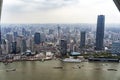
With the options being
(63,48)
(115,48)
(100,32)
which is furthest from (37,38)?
(115,48)

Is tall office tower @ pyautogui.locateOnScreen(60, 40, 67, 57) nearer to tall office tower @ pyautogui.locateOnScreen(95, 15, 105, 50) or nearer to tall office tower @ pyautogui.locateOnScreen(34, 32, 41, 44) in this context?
tall office tower @ pyautogui.locateOnScreen(34, 32, 41, 44)

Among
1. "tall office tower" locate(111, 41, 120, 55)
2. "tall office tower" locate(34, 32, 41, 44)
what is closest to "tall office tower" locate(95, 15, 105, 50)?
"tall office tower" locate(111, 41, 120, 55)

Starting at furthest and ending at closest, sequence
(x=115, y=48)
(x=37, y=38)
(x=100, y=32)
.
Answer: (x=37, y=38), (x=100, y=32), (x=115, y=48)

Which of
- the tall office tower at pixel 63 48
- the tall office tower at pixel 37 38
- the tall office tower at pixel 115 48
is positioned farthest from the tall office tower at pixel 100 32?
the tall office tower at pixel 37 38

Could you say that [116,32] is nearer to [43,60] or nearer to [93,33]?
[93,33]

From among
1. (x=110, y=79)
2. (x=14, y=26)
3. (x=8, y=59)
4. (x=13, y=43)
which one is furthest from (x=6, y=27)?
(x=110, y=79)

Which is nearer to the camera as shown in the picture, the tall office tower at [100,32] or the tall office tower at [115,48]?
the tall office tower at [115,48]

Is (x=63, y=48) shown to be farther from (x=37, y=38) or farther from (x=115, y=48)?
(x=115, y=48)

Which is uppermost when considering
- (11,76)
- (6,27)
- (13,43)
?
(6,27)

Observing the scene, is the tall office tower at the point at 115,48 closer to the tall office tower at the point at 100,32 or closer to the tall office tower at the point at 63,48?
the tall office tower at the point at 100,32

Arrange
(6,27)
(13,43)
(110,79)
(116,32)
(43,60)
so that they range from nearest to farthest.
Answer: (110,79)
(43,60)
(13,43)
(6,27)
(116,32)

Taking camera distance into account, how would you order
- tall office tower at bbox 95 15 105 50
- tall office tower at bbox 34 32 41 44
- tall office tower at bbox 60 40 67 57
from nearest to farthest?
1. tall office tower at bbox 60 40 67 57
2. tall office tower at bbox 95 15 105 50
3. tall office tower at bbox 34 32 41 44
